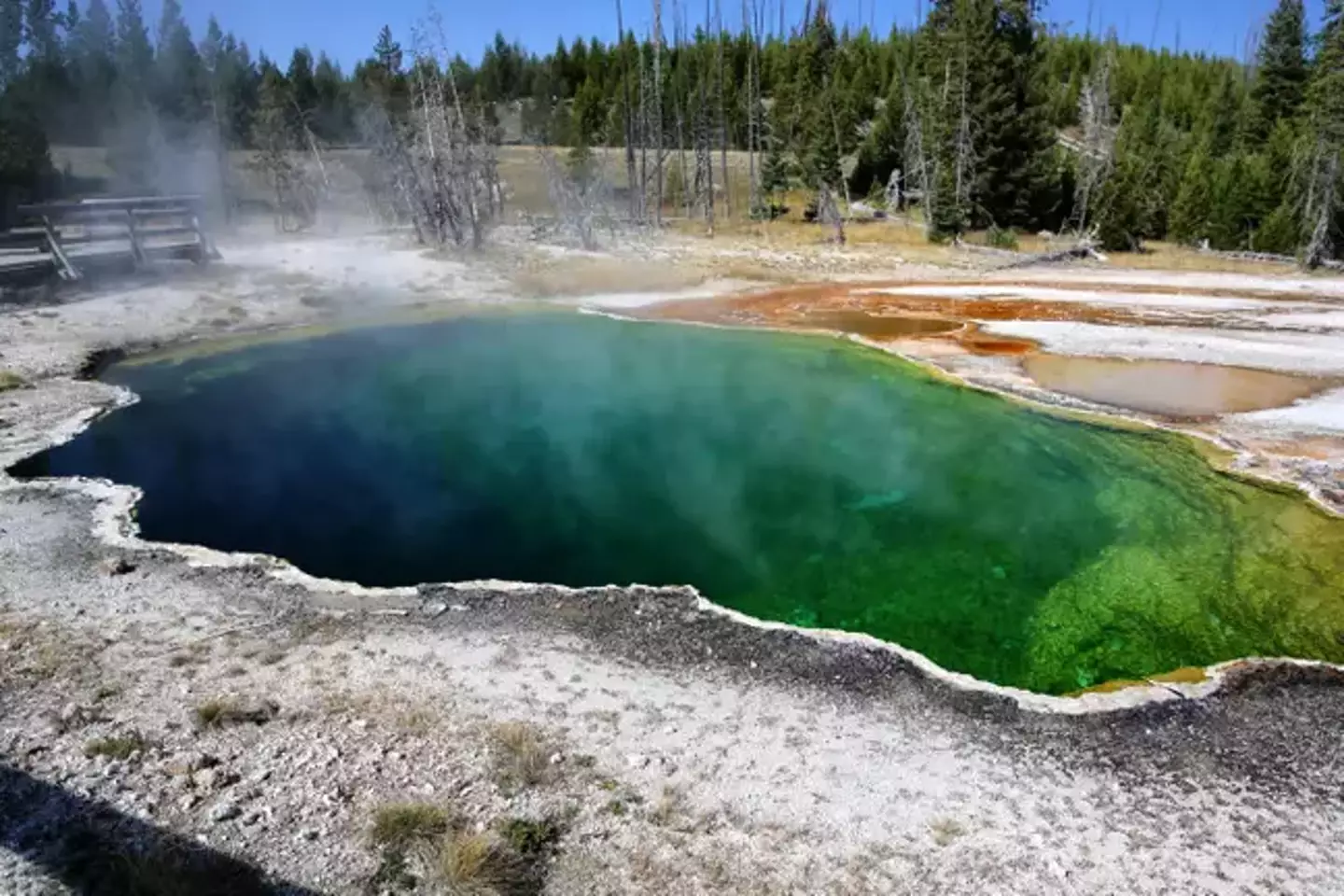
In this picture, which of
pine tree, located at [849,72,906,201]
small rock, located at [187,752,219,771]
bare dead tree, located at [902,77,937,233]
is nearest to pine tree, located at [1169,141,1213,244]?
bare dead tree, located at [902,77,937,233]

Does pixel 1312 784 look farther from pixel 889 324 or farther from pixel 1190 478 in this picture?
pixel 889 324

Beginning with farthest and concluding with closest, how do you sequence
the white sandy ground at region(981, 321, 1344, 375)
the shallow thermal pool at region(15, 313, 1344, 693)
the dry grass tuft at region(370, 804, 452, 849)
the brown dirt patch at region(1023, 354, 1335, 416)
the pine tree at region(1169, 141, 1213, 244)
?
the pine tree at region(1169, 141, 1213, 244) → the white sandy ground at region(981, 321, 1344, 375) → the brown dirt patch at region(1023, 354, 1335, 416) → the shallow thermal pool at region(15, 313, 1344, 693) → the dry grass tuft at region(370, 804, 452, 849)

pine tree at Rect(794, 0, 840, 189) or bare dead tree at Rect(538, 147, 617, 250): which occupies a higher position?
pine tree at Rect(794, 0, 840, 189)

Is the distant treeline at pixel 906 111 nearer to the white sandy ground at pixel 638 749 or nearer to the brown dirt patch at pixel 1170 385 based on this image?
the brown dirt patch at pixel 1170 385

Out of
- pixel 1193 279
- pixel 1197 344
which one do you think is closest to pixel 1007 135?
pixel 1193 279

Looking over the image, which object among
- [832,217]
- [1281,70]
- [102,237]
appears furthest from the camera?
[1281,70]

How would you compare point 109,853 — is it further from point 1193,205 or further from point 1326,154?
point 1193,205

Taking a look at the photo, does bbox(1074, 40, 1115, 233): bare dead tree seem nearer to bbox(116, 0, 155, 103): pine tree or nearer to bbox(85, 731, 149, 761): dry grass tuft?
bbox(85, 731, 149, 761): dry grass tuft

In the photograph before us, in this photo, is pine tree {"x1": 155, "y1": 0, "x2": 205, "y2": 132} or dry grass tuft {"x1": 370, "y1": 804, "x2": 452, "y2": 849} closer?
dry grass tuft {"x1": 370, "y1": 804, "x2": 452, "y2": 849}
